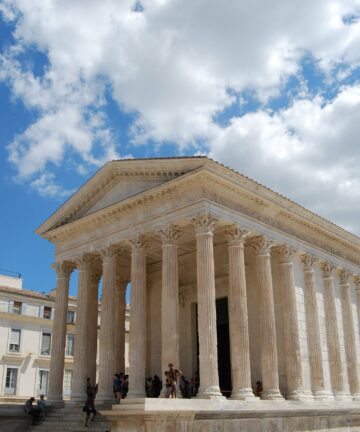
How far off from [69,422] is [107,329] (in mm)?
3679

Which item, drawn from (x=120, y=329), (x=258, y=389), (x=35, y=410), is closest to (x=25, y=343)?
(x=120, y=329)

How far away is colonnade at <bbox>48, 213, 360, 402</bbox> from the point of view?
61.2ft

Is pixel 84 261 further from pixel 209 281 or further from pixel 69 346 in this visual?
pixel 69 346

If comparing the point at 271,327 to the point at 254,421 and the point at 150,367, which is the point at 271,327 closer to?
the point at 254,421

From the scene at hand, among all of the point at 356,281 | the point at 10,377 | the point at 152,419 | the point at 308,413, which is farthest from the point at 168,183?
the point at 10,377

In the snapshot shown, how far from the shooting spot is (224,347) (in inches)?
972

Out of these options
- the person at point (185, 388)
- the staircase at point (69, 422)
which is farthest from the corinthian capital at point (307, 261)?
the staircase at point (69, 422)

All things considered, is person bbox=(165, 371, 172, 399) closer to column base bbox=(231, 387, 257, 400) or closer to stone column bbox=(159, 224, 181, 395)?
stone column bbox=(159, 224, 181, 395)

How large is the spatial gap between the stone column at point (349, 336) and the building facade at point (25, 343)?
65.9 ft

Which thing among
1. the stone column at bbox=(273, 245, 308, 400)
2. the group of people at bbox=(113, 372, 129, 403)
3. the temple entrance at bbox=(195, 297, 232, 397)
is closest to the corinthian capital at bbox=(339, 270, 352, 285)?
the stone column at bbox=(273, 245, 308, 400)

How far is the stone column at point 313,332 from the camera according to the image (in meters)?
22.6

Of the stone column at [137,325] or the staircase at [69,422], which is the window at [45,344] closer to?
the staircase at [69,422]

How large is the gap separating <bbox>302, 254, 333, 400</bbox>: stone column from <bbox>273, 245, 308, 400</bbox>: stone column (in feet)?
4.02

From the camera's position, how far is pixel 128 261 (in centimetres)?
2619
